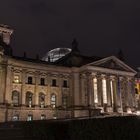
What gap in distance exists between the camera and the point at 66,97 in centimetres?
6731

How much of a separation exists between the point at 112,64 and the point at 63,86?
1764 centimetres

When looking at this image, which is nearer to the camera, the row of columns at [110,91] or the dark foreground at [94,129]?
the dark foreground at [94,129]

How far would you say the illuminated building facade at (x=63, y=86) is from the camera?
192ft

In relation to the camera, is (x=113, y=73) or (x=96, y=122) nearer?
(x=96, y=122)

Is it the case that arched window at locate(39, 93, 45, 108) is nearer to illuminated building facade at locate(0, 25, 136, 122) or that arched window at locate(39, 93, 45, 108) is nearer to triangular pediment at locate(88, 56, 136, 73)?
illuminated building facade at locate(0, 25, 136, 122)

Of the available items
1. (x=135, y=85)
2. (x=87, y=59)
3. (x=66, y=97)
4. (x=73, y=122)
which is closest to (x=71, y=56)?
(x=87, y=59)

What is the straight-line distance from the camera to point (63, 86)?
67.7m

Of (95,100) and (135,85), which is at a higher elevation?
(135,85)

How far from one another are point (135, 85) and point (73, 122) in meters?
66.6

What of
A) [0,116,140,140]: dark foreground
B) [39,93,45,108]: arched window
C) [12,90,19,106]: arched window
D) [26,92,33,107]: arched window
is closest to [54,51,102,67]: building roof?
[39,93,45,108]: arched window

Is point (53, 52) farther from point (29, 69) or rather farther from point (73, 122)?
point (73, 122)

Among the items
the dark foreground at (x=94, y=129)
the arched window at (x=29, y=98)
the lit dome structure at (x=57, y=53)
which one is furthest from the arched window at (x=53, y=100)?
the dark foreground at (x=94, y=129)

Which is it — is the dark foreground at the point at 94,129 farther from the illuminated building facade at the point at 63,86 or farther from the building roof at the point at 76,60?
the building roof at the point at 76,60

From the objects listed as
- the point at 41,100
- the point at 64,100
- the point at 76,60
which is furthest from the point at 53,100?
the point at 76,60
